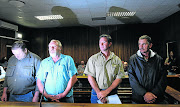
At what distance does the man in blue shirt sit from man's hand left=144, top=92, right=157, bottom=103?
1051 millimetres

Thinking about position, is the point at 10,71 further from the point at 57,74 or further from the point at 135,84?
the point at 135,84

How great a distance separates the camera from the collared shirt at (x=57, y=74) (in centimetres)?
176

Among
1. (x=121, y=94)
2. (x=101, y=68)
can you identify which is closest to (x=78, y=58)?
(x=121, y=94)

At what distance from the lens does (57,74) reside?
1.79 m

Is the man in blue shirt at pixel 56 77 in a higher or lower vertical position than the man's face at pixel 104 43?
lower

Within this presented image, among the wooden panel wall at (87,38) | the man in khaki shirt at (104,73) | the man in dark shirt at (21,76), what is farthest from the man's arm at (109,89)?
the wooden panel wall at (87,38)

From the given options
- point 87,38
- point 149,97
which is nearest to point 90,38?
point 87,38

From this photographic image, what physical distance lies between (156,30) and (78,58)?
496 cm

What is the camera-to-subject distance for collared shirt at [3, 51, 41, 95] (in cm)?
196

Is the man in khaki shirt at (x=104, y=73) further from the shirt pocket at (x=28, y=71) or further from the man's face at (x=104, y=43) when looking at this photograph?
the shirt pocket at (x=28, y=71)

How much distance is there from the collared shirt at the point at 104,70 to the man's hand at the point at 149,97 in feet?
1.35

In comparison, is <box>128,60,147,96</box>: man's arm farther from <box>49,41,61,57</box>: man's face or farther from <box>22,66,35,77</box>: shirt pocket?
<box>22,66,35,77</box>: shirt pocket

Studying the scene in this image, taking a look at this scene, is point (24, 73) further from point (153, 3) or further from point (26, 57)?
point (153, 3)

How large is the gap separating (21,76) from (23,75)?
0.04 metres
